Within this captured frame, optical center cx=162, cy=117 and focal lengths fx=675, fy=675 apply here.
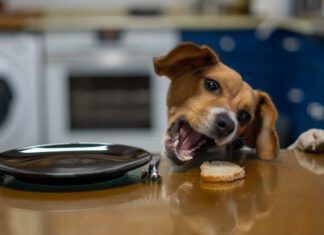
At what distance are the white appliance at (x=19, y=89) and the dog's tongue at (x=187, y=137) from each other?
9.59 feet

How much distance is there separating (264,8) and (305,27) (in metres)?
0.90

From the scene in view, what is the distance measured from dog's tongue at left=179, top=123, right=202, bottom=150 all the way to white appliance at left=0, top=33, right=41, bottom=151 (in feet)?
9.59

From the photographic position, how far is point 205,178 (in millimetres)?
1036

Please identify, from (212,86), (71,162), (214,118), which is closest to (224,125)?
(214,118)

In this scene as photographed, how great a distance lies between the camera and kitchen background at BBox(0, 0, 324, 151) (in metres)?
4.00

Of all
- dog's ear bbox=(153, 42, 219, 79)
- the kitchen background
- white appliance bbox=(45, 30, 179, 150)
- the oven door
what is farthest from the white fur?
the oven door

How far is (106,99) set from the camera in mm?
4285

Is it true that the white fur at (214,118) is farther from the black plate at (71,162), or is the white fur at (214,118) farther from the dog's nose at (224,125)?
the black plate at (71,162)

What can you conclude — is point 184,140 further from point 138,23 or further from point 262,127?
point 138,23

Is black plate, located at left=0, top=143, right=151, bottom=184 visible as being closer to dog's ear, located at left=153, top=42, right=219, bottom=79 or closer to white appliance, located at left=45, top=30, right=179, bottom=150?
dog's ear, located at left=153, top=42, right=219, bottom=79

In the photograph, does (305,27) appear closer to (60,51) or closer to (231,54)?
(231,54)

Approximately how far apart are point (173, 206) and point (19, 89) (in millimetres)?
3331

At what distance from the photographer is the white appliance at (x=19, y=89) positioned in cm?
402

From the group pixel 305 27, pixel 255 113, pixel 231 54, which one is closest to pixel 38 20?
pixel 231 54
